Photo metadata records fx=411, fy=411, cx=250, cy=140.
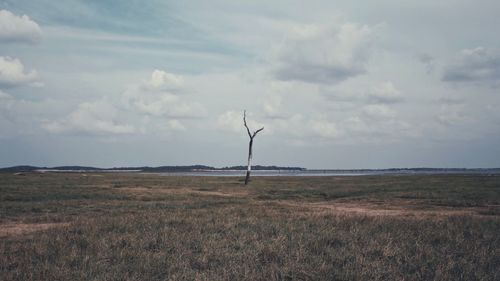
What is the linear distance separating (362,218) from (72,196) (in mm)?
20832

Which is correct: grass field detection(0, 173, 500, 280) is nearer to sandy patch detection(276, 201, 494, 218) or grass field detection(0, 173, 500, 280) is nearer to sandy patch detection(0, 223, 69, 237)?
sandy patch detection(0, 223, 69, 237)

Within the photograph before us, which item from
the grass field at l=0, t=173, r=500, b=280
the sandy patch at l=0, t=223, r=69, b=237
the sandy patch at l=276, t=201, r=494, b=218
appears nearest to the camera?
the grass field at l=0, t=173, r=500, b=280

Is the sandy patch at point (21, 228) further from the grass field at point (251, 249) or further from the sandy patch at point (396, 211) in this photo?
the sandy patch at point (396, 211)

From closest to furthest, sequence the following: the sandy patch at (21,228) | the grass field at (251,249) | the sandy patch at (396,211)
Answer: the grass field at (251,249), the sandy patch at (21,228), the sandy patch at (396,211)

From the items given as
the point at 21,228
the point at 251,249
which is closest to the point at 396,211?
the point at 251,249

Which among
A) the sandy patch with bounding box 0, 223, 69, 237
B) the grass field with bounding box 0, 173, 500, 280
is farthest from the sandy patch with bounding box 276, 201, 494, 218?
the sandy patch with bounding box 0, 223, 69, 237

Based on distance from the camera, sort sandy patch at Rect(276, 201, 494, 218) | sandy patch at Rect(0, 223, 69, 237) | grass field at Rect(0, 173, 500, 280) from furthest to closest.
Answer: sandy patch at Rect(276, 201, 494, 218) < sandy patch at Rect(0, 223, 69, 237) < grass field at Rect(0, 173, 500, 280)

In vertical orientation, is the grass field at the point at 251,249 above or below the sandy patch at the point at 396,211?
above

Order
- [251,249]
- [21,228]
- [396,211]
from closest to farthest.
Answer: [251,249] → [21,228] → [396,211]

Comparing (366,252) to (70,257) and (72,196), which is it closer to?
(70,257)

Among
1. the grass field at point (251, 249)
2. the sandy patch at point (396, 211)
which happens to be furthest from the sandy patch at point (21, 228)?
the sandy patch at point (396, 211)

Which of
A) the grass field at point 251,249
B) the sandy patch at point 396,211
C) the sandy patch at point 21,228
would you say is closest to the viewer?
the grass field at point 251,249

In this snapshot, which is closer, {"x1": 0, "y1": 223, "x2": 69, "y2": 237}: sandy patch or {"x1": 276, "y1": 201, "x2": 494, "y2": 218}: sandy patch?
{"x1": 0, "y1": 223, "x2": 69, "y2": 237}: sandy patch

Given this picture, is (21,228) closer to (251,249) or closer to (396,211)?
(251,249)
